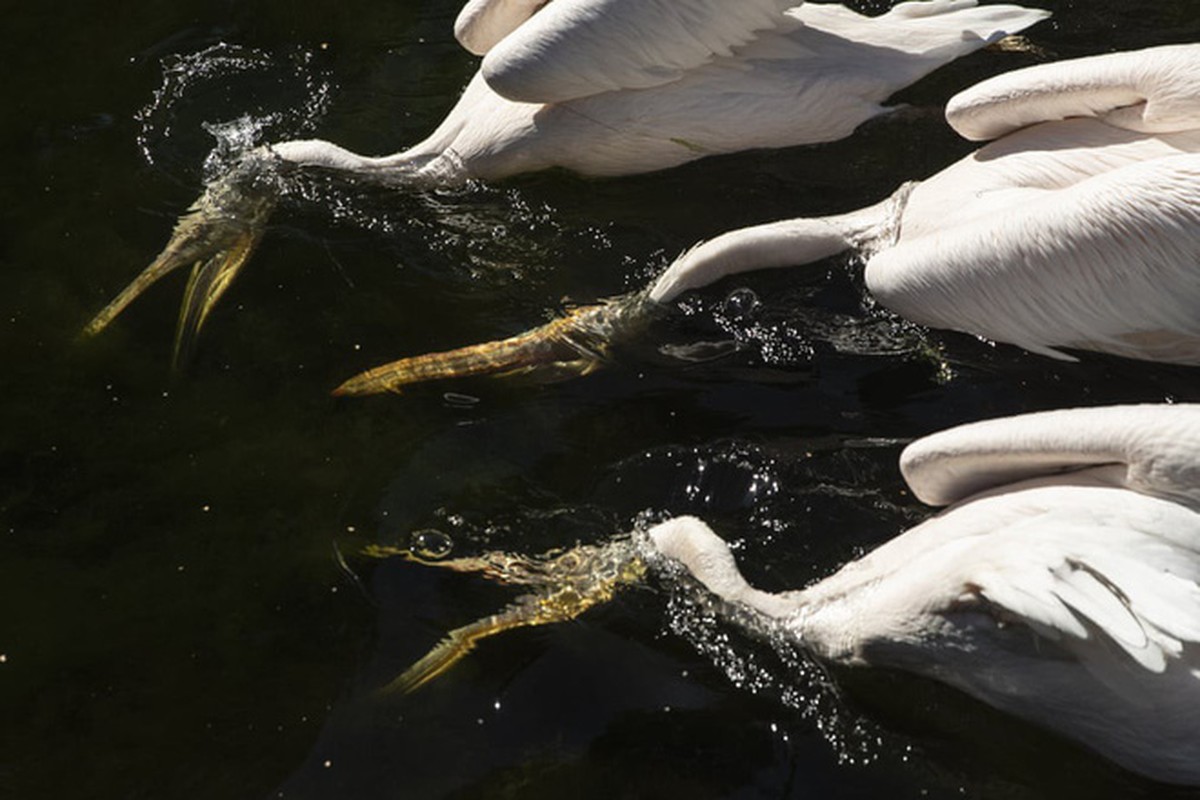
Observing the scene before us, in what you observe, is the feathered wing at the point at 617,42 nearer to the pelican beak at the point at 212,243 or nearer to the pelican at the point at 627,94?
the pelican at the point at 627,94

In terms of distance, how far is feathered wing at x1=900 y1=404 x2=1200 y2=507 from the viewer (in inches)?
125

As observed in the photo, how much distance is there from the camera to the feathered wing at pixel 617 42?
435cm

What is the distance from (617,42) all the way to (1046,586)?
2089 millimetres

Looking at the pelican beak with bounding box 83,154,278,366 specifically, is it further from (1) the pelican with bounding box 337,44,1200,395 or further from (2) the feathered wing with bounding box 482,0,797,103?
(2) the feathered wing with bounding box 482,0,797,103

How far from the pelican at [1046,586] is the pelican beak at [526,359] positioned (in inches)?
33.0

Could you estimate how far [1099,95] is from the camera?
13.0 feet

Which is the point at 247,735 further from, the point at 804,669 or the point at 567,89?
the point at 567,89

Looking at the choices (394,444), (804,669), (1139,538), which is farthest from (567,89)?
(1139,538)

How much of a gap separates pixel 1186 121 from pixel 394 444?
212cm

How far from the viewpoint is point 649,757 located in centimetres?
349

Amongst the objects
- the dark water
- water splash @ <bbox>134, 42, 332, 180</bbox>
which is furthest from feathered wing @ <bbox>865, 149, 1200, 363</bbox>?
water splash @ <bbox>134, 42, 332, 180</bbox>

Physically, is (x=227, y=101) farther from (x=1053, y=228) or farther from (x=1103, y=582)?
(x=1103, y=582)

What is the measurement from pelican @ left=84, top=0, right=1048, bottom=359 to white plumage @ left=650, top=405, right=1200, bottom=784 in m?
1.39

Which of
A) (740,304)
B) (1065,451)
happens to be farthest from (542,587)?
(1065,451)
